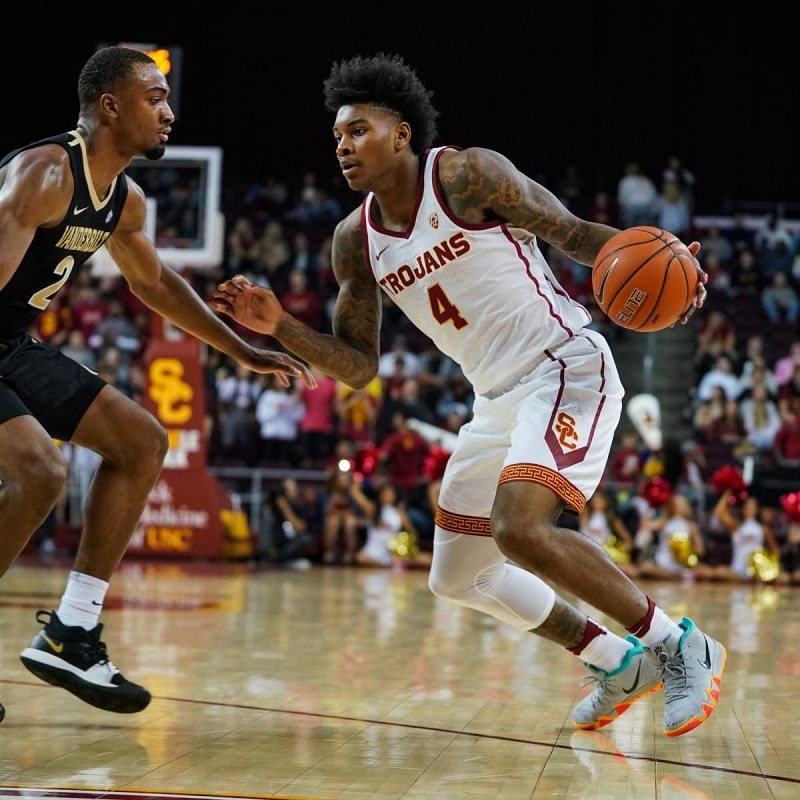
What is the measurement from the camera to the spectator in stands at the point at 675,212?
734 inches

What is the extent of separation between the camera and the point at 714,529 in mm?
13703

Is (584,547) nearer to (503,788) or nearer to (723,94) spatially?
(503,788)

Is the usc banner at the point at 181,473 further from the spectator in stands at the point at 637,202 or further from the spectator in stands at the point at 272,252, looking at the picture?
the spectator in stands at the point at 637,202

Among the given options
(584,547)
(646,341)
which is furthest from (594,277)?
(646,341)

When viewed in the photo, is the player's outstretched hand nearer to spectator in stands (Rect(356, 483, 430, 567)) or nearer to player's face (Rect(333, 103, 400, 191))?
player's face (Rect(333, 103, 400, 191))

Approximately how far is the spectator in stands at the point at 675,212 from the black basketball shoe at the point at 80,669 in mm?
15471

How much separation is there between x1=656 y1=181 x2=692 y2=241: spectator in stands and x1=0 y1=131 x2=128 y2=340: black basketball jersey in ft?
49.5

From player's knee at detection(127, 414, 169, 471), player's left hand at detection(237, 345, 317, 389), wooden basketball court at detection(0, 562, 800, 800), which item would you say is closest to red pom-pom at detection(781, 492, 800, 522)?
wooden basketball court at detection(0, 562, 800, 800)

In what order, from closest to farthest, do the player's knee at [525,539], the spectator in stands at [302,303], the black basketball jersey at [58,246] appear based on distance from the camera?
the player's knee at [525,539] < the black basketball jersey at [58,246] < the spectator in stands at [302,303]

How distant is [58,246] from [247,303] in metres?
0.67

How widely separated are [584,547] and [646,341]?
48.0 ft

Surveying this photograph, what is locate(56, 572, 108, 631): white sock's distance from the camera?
14.3 ft

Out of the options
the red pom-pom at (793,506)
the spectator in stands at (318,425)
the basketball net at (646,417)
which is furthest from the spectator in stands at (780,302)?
the spectator in stands at (318,425)

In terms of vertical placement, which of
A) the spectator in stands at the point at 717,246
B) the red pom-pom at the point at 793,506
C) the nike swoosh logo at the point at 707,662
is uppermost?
the spectator in stands at the point at 717,246
